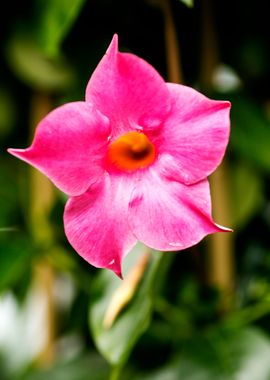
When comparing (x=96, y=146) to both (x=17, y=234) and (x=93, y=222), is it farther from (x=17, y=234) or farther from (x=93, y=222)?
(x=17, y=234)

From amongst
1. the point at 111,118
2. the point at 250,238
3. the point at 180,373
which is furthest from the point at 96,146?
the point at 250,238

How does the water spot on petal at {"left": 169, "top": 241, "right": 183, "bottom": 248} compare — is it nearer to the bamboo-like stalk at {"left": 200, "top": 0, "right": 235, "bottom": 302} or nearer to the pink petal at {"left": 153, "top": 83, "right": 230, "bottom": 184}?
the pink petal at {"left": 153, "top": 83, "right": 230, "bottom": 184}

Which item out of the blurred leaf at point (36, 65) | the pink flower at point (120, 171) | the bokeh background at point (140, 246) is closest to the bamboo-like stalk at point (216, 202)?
the bokeh background at point (140, 246)

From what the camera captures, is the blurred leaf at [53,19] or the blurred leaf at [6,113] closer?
the blurred leaf at [53,19]

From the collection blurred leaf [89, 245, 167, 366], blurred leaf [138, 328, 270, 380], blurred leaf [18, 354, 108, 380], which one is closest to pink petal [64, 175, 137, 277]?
blurred leaf [89, 245, 167, 366]

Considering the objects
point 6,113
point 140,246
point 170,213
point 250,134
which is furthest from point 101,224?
point 6,113

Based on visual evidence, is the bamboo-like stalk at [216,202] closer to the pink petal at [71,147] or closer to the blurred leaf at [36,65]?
the blurred leaf at [36,65]
